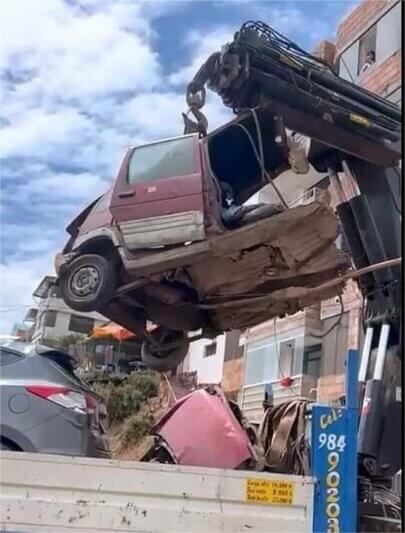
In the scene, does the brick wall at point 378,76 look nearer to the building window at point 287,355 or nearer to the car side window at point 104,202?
the building window at point 287,355

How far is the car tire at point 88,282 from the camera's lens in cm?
518

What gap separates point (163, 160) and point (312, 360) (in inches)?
478

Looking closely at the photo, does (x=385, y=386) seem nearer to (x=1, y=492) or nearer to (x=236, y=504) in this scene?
(x=236, y=504)

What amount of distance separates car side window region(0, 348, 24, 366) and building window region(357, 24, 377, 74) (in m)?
12.5

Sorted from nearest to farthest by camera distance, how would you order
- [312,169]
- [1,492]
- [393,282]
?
[1,492]
[393,282]
[312,169]

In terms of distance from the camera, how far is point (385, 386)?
4445 mm

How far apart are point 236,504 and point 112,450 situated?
128 cm

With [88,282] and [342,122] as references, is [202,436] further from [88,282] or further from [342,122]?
[342,122]

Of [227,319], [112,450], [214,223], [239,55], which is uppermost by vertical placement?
[239,55]

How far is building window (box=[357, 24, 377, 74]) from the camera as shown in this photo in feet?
49.7

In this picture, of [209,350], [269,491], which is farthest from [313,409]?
[209,350]

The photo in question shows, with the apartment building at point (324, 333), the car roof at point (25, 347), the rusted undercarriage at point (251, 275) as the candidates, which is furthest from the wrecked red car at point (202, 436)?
the apartment building at point (324, 333)

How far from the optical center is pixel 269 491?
3.35 meters

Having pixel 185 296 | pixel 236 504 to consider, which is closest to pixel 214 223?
pixel 185 296
